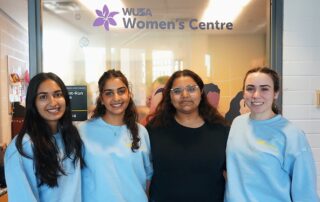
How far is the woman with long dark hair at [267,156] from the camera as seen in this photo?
5.41 feet

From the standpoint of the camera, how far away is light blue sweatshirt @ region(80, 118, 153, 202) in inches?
71.8

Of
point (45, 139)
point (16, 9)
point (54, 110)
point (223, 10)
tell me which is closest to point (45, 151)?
point (45, 139)

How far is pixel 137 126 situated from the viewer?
6.68ft

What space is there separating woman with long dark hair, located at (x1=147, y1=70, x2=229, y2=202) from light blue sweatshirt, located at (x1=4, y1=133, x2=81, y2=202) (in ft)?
1.76

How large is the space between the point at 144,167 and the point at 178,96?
1.71ft

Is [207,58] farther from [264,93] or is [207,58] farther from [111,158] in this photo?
[111,158]

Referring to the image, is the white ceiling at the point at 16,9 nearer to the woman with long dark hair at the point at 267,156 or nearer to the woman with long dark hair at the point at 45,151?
the woman with long dark hair at the point at 45,151

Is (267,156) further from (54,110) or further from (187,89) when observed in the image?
(54,110)

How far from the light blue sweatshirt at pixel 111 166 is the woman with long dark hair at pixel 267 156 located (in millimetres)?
553

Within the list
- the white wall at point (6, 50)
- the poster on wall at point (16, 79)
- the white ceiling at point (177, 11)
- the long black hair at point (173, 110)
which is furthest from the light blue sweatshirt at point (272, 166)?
the poster on wall at point (16, 79)

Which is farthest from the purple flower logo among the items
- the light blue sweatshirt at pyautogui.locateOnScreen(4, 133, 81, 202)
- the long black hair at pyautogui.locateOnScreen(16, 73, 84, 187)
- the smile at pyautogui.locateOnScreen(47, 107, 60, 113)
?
the light blue sweatshirt at pyautogui.locateOnScreen(4, 133, 81, 202)

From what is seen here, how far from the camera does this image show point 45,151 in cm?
167

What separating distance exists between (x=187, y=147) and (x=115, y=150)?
47 cm

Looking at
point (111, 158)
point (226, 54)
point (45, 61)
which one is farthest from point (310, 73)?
point (45, 61)
